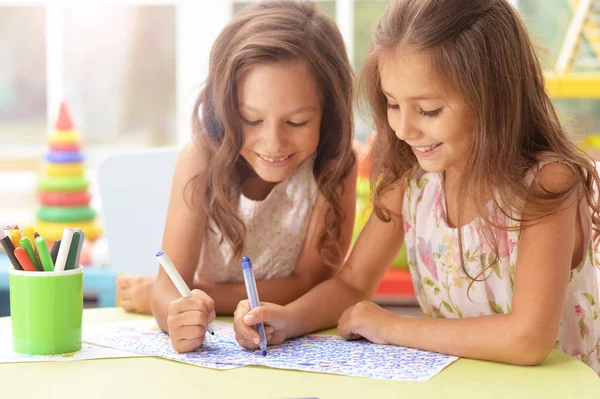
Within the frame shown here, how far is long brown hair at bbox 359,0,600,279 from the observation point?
111 cm

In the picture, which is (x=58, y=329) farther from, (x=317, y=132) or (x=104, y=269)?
(x=104, y=269)

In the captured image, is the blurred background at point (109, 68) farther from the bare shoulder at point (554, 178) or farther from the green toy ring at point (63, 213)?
the bare shoulder at point (554, 178)

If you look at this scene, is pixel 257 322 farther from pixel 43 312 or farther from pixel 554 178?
pixel 554 178

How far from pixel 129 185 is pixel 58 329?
841 mm

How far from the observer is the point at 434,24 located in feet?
3.64

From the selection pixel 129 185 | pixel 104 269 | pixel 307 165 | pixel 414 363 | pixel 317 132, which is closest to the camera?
pixel 414 363

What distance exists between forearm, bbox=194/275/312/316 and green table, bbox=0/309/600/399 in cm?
30

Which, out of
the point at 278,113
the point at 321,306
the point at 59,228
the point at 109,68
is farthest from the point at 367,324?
the point at 109,68

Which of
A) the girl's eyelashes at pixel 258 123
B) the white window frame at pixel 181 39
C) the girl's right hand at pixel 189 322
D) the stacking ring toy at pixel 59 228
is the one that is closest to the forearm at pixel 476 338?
the girl's right hand at pixel 189 322

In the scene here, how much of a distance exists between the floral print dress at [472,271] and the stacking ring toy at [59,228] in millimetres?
1463

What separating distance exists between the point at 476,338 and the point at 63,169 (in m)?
1.87

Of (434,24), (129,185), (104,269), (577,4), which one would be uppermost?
(577,4)

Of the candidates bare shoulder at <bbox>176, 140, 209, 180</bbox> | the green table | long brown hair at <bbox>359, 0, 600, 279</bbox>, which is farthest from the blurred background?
the green table

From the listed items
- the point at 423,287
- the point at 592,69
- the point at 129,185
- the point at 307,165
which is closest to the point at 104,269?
the point at 129,185
